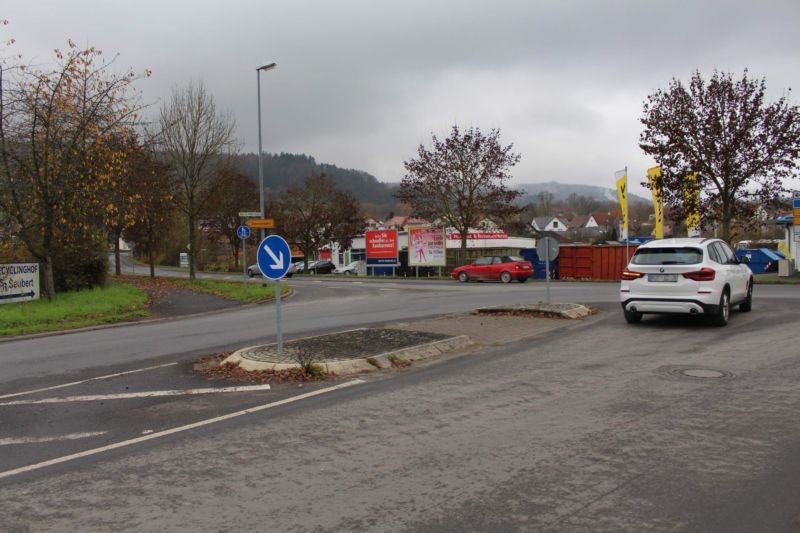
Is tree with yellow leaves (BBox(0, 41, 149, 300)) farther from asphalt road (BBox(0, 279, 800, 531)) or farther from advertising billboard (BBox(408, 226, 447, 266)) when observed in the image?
advertising billboard (BBox(408, 226, 447, 266))

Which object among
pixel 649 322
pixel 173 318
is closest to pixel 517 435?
pixel 649 322

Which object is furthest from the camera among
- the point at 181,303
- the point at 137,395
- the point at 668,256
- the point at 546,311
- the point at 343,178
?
the point at 343,178

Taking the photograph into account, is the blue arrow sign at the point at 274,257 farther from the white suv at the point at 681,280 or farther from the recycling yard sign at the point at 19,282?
the recycling yard sign at the point at 19,282

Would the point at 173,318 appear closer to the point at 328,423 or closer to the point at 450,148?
the point at 328,423

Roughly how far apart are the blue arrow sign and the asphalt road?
184 centimetres

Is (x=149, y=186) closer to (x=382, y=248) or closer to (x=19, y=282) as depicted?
(x=19, y=282)

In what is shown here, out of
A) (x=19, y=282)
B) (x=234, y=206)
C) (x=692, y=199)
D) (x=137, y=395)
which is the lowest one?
(x=137, y=395)

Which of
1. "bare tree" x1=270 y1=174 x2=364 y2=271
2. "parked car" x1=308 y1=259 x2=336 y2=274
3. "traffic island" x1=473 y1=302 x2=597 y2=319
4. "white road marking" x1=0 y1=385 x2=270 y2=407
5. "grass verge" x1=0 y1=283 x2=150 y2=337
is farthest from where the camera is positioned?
"parked car" x1=308 y1=259 x2=336 y2=274

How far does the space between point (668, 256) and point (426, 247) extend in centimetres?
3146

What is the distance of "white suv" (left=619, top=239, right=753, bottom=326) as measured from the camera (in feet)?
36.1

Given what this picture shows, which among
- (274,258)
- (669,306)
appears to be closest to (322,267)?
(669,306)

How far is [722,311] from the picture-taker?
11.3m

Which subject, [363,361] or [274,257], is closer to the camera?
[363,361]

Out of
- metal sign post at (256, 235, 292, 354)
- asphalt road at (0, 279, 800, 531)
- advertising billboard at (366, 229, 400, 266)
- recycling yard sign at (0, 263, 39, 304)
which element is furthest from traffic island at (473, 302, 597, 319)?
advertising billboard at (366, 229, 400, 266)
